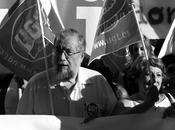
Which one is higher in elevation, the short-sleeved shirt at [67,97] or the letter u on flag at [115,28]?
the letter u on flag at [115,28]

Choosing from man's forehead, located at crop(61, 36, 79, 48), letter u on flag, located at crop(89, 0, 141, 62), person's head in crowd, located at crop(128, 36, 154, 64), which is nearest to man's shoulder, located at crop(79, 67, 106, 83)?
man's forehead, located at crop(61, 36, 79, 48)

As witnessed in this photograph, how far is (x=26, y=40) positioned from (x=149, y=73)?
1072mm

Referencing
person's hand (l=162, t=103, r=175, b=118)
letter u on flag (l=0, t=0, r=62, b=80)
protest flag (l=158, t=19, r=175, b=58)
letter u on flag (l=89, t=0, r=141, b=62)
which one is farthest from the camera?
protest flag (l=158, t=19, r=175, b=58)

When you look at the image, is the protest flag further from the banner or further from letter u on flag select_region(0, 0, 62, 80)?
the banner

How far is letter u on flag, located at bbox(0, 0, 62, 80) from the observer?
4.02m

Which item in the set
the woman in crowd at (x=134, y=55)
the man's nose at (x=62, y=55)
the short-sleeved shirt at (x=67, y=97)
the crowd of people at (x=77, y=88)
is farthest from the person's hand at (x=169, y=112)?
the woman in crowd at (x=134, y=55)

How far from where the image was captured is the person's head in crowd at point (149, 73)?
11.6ft

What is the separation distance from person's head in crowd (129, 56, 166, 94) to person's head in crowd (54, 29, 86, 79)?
17.6 inches

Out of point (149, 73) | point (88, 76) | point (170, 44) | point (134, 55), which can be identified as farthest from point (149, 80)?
point (170, 44)

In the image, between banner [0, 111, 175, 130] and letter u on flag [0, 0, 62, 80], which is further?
letter u on flag [0, 0, 62, 80]

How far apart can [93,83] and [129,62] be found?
0.79 m

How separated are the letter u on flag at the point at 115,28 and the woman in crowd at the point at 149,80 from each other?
28 cm

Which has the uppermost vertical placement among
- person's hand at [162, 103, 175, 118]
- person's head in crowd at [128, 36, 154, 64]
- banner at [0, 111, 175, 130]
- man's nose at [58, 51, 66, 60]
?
man's nose at [58, 51, 66, 60]

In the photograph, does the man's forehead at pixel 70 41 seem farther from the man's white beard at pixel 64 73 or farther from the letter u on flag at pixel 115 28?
the letter u on flag at pixel 115 28
